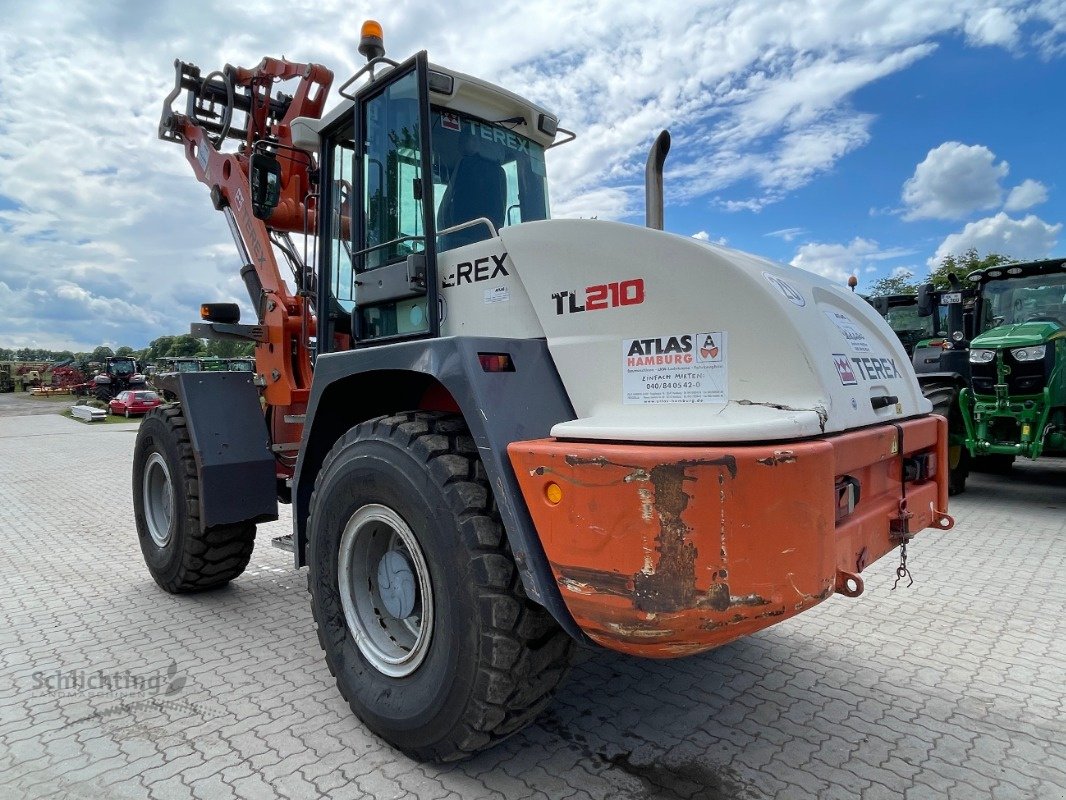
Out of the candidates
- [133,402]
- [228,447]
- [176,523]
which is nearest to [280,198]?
[228,447]

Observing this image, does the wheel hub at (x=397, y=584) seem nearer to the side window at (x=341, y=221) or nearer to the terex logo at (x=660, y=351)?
the terex logo at (x=660, y=351)

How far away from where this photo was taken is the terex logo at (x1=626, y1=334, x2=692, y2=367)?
216 centimetres

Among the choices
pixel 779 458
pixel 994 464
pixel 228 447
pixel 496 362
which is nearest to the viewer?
pixel 779 458

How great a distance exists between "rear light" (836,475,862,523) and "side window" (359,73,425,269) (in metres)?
1.90

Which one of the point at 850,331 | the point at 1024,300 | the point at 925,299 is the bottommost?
the point at 850,331

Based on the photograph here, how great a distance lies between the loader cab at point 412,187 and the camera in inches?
113

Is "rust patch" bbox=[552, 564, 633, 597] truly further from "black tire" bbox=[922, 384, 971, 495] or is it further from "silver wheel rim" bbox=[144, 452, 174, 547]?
"black tire" bbox=[922, 384, 971, 495]

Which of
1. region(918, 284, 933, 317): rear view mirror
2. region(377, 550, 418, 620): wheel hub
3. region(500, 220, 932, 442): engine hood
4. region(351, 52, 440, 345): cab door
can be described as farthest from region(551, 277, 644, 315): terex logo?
region(918, 284, 933, 317): rear view mirror

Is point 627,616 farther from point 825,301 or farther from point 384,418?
point 825,301

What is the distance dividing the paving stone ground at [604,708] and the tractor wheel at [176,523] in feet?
0.65

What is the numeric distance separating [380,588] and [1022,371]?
24.4ft

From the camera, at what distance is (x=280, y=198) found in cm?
445

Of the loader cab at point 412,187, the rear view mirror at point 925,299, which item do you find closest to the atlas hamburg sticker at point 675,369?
the loader cab at point 412,187

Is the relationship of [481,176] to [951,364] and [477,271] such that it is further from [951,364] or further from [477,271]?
[951,364]
